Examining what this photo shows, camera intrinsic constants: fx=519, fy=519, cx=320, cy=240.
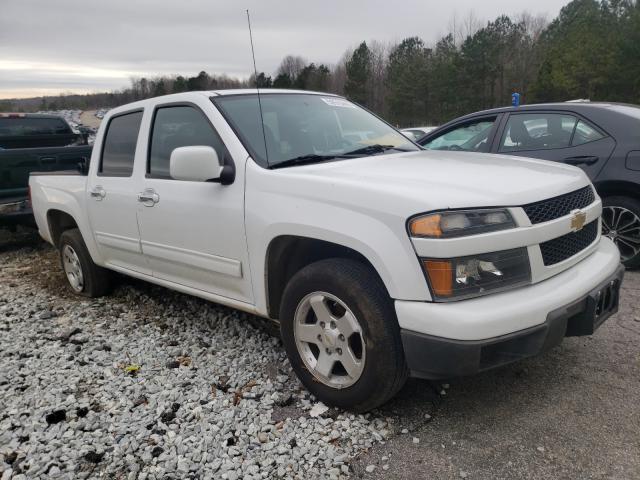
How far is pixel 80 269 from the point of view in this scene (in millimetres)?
4980

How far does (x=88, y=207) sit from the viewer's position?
177 inches

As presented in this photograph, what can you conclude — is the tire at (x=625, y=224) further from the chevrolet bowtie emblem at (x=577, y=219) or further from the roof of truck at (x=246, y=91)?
the roof of truck at (x=246, y=91)

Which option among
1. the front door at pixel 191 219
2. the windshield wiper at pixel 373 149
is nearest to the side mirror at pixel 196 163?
the front door at pixel 191 219

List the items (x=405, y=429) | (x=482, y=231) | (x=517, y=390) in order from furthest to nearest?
(x=517, y=390), (x=405, y=429), (x=482, y=231)

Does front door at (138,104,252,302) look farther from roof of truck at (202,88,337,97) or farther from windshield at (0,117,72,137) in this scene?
windshield at (0,117,72,137)

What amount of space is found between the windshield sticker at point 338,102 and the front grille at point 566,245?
1962mm

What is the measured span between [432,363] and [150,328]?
2.64 m

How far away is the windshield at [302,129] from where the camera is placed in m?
3.23

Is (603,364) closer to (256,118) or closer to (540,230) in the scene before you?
(540,230)

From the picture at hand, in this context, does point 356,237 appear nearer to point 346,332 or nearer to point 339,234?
point 339,234

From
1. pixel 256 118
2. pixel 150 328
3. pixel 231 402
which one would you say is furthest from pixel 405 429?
pixel 150 328

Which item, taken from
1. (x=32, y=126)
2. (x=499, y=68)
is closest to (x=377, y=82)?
(x=499, y=68)

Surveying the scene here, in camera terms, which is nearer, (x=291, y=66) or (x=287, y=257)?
(x=287, y=257)

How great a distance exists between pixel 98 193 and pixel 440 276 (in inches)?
124
